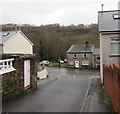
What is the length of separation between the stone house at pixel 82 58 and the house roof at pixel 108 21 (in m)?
23.4

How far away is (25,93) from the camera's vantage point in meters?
11.2

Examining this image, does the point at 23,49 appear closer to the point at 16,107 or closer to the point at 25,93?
the point at 25,93

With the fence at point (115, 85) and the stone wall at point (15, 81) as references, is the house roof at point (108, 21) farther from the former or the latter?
the stone wall at point (15, 81)

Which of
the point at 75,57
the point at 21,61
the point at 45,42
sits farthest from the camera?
the point at 45,42

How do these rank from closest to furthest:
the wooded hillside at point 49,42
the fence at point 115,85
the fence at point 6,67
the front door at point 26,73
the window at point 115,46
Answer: the fence at point 115,85, the fence at point 6,67, the front door at point 26,73, the window at point 115,46, the wooded hillside at point 49,42

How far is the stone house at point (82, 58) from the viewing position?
42.2 meters

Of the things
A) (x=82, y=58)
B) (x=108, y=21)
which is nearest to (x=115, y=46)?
(x=108, y=21)

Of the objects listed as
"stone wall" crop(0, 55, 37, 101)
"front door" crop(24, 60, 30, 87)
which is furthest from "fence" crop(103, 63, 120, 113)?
"front door" crop(24, 60, 30, 87)

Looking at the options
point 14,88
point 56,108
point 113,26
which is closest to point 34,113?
point 56,108

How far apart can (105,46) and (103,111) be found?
8.06m

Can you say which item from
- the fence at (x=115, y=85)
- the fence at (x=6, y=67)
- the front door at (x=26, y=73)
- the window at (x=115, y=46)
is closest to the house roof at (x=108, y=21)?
the window at (x=115, y=46)

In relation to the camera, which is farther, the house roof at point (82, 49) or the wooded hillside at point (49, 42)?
the wooded hillside at point (49, 42)

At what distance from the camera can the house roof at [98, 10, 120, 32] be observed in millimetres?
14680

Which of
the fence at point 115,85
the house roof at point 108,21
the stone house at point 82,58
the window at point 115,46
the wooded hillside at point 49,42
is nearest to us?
the fence at point 115,85
